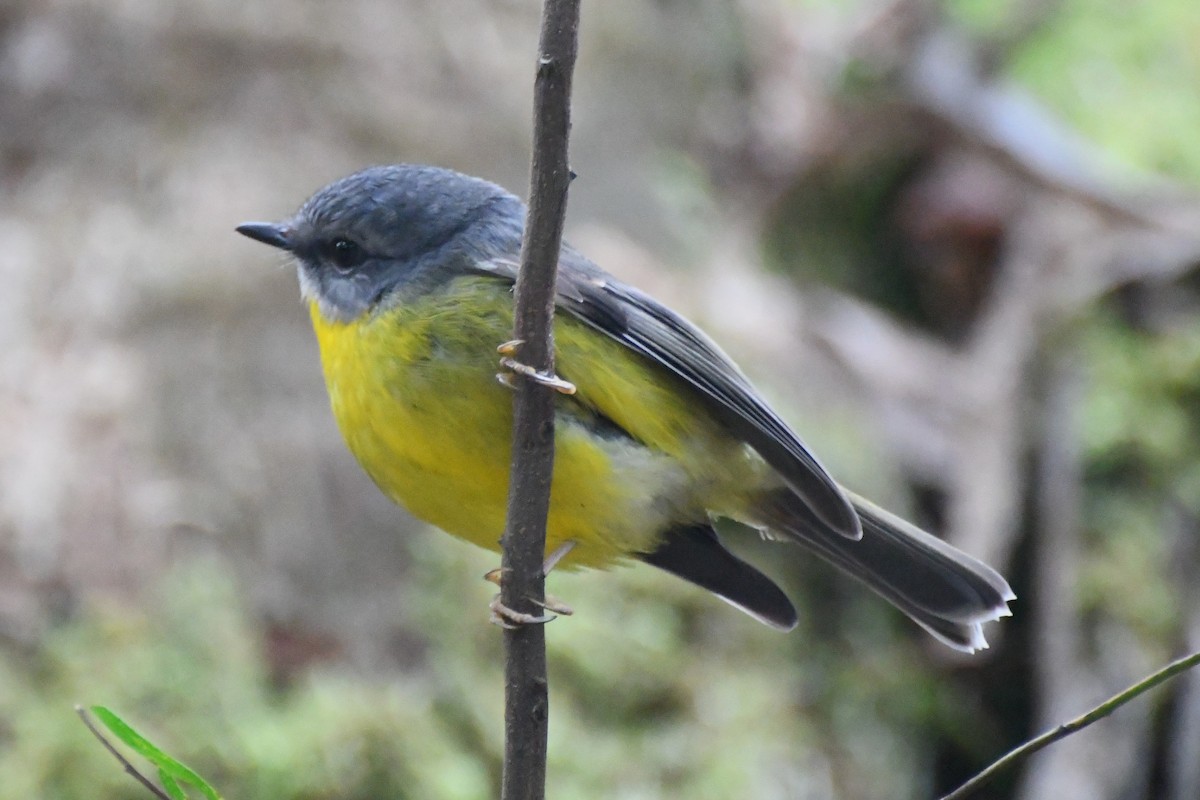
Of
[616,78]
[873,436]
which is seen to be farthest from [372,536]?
[616,78]

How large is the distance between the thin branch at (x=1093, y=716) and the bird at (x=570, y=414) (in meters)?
0.99

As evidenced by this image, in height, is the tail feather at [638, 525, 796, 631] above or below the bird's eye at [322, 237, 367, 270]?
above

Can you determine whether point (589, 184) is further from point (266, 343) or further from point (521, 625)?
point (521, 625)

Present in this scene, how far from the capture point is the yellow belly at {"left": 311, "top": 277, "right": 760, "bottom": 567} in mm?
2490

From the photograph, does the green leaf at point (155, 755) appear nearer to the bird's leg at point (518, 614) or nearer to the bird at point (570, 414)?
the bird's leg at point (518, 614)

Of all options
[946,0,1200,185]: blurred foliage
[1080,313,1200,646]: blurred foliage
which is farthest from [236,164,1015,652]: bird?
[946,0,1200,185]: blurred foliage

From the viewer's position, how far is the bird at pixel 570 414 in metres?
2.54

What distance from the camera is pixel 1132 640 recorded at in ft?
14.3

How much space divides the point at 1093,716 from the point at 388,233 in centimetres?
177

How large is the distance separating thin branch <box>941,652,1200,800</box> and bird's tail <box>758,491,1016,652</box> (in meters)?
1.34

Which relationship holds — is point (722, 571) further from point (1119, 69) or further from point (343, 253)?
point (1119, 69)

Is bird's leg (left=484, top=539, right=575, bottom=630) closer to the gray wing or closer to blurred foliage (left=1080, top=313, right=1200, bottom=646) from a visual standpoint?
the gray wing

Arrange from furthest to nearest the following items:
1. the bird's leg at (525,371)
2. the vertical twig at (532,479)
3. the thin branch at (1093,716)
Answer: the bird's leg at (525,371) < the vertical twig at (532,479) < the thin branch at (1093,716)

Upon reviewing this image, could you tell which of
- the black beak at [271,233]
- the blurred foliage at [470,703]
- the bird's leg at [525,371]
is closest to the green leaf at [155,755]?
the bird's leg at [525,371]
